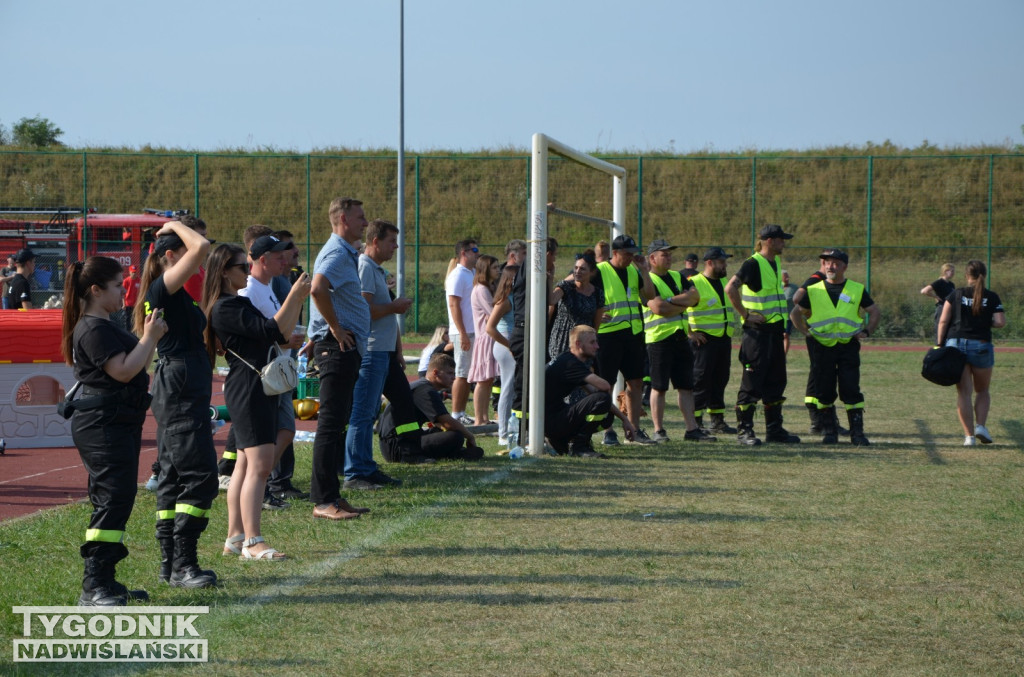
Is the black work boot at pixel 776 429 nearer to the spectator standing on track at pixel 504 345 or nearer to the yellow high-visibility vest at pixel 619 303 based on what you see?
the yellow high-visibility vest at pixel 619 303

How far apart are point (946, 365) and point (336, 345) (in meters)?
6.54

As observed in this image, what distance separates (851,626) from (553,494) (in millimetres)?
3435

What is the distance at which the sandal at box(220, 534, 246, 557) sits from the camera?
6125 millimetres

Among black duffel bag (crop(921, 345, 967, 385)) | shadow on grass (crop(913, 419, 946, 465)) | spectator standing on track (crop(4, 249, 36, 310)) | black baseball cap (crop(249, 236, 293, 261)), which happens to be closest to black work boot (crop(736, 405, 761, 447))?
shadow on grass (crop(913, 419, 946, 465))

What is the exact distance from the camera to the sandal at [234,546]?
20.1ft

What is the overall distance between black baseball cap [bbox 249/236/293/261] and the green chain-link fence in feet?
80.5

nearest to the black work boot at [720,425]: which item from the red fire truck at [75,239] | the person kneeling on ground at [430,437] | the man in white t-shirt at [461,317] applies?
the man in white t-shirt at [461,317]

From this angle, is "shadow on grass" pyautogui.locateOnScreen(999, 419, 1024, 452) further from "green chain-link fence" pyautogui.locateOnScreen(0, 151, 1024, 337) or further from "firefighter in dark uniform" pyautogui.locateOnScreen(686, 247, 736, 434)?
"green chain-link fence" pyautogui.locateOnScreen(0, 151, 1024, 337)

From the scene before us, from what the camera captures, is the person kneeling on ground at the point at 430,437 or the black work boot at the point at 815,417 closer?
the person kneeling on ground at the point at 430,437

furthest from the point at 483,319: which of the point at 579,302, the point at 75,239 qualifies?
the point at 75,239

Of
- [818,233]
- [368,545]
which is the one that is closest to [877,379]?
[368,545]

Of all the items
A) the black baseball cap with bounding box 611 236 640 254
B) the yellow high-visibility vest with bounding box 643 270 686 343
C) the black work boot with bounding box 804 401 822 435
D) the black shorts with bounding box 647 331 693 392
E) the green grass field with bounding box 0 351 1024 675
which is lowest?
the green grass field with bounding box 0 351 1024 675

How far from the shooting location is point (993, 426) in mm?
12445

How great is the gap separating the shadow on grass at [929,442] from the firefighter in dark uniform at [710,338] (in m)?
2.08
